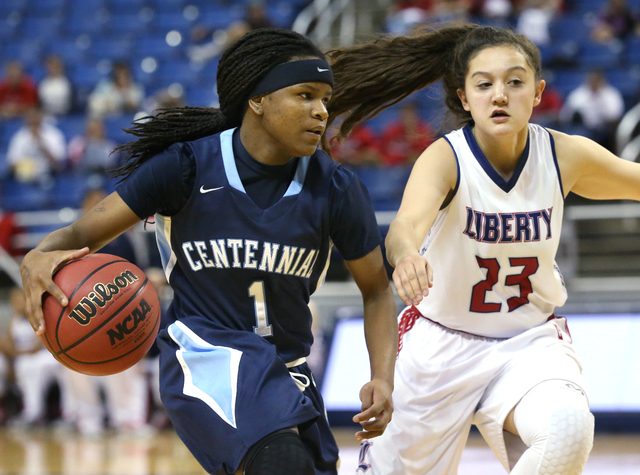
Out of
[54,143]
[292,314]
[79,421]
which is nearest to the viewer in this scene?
[292,314]

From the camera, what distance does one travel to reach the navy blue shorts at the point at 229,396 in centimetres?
257

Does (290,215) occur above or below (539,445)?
above

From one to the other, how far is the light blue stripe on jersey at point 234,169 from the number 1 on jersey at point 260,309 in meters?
0.34

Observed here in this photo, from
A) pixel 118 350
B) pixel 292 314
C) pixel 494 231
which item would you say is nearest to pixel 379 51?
pixel 494 231

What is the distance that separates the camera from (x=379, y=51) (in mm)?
3748

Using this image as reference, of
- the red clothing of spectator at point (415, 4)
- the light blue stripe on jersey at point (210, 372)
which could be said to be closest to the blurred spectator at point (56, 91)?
the red clothing of spectator at point (415, 4)

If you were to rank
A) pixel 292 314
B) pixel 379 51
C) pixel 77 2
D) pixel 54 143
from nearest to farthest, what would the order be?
pixel 292 314 → pixel 379 51 → pixel 54 143 → pixel 77 2

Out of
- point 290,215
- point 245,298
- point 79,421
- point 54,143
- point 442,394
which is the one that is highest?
point 290,215

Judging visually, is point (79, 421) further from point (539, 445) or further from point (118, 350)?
point (539, 445)

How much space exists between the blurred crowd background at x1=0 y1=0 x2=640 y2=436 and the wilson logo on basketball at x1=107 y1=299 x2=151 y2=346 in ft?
14.6

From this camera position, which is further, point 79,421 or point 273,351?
point 79,421

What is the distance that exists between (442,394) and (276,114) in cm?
130

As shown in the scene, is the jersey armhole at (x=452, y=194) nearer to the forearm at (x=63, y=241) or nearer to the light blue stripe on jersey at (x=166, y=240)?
the light blue stripe on jersey at (x=166, y=240)

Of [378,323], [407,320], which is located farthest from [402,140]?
[378,323]
